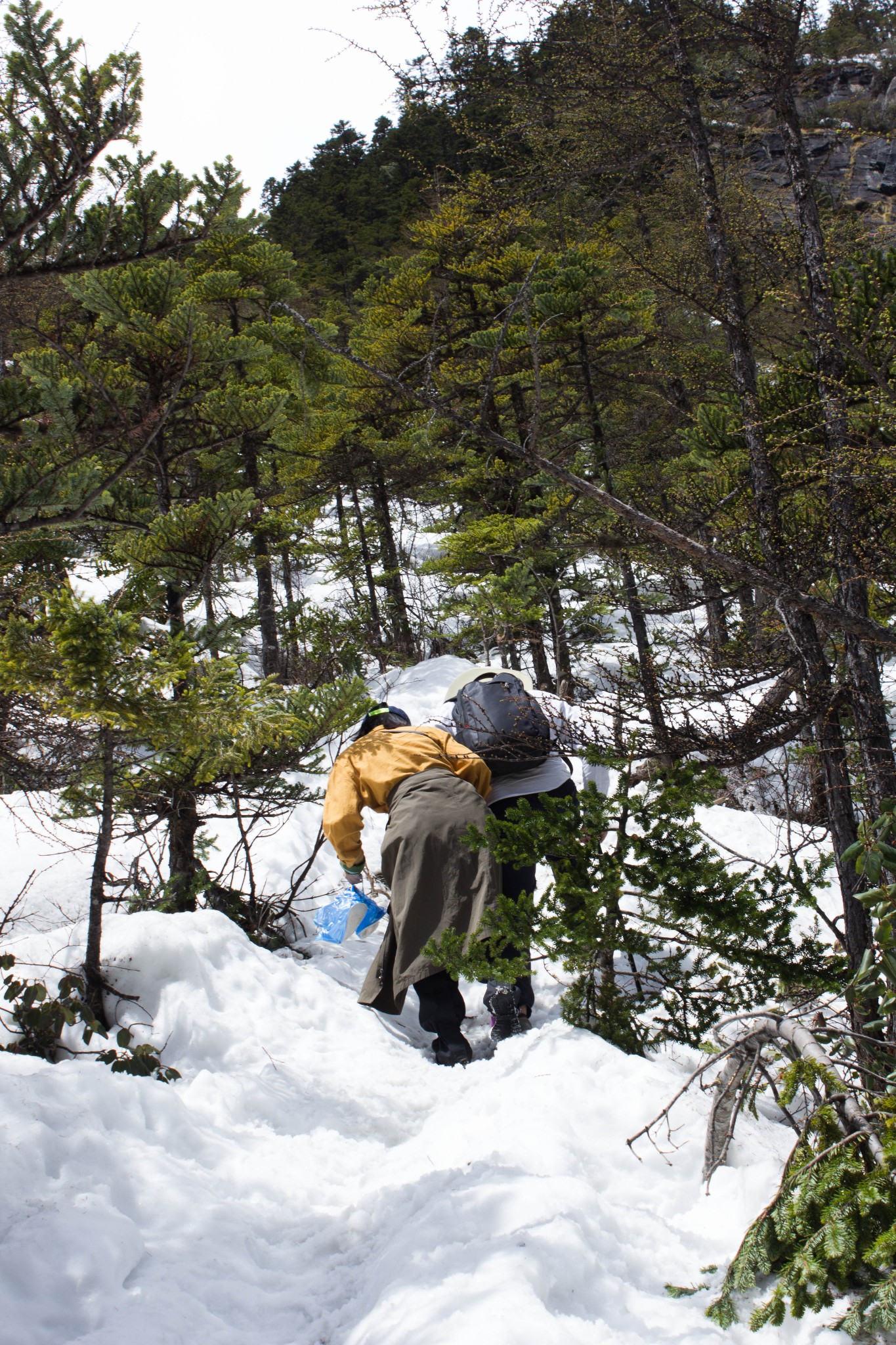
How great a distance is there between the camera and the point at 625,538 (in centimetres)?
410

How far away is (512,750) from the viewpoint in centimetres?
408

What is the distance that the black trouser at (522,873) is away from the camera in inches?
168

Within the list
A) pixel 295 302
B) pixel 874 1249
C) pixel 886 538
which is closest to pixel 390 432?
pixel 295 302

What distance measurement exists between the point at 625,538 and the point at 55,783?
142 inches

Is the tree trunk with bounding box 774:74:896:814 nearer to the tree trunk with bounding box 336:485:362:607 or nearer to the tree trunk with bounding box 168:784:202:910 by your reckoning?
the tree trunk with bounding box 168:784:202:910

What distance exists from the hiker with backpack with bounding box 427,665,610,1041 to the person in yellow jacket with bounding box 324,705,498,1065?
0.73 ft

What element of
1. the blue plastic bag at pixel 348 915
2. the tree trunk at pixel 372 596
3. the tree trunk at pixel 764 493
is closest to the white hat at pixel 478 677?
the blue plastic bag at pixel 348 915

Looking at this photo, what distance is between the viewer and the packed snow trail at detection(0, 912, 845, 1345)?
1.96 metres

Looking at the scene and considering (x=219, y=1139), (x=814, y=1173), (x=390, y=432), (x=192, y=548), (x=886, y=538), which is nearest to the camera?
(x=814, y=1173)

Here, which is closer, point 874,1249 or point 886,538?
point 874,1249

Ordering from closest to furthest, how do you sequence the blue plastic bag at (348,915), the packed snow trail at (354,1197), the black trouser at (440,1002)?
the packed snow trail at (354,1197) < the black trouser at (440,1002) < the blue plastic bag at (348,915)

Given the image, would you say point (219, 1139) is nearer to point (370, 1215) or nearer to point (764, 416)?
point (370, 1215)

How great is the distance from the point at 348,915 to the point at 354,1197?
1.86 m

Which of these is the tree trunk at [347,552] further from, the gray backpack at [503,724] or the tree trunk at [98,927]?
the tree trunk at [98,927]
